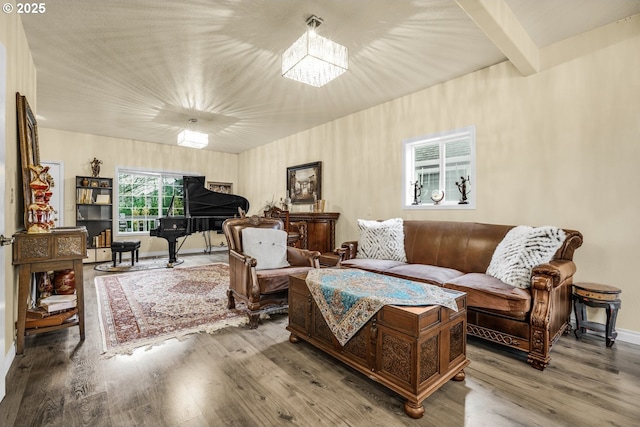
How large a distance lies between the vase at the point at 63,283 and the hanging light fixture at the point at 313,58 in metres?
2.91

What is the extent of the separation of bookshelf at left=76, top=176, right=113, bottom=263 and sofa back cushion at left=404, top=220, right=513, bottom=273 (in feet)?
20.6

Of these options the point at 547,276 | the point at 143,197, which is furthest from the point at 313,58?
the point at 143,197

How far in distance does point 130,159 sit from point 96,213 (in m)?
1.39

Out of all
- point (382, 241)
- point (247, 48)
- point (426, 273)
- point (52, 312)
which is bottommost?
point (52, 312)

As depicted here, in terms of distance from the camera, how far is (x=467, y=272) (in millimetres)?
3102

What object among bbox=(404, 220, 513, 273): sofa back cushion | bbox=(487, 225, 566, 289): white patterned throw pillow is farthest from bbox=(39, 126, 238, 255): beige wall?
bbox=(487, 225, 566, 289): white patterned throw pillow

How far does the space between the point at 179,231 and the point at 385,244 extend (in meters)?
4.21

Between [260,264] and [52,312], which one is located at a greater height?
[260,264]

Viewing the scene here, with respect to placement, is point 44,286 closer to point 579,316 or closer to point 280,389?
point 280,389

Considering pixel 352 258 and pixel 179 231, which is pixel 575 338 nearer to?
pixel 352 258

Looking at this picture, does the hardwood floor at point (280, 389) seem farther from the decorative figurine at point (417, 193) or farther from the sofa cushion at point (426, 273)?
the decorative figurine at point (417, 193)

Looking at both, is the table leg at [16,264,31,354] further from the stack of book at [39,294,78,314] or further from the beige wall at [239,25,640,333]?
the beige wall at [239,25,640,333]

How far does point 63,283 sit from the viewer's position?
2883 millimetres

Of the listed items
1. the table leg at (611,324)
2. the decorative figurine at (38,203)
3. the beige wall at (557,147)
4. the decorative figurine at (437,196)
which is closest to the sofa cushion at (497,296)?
the table leg at (611,324)
